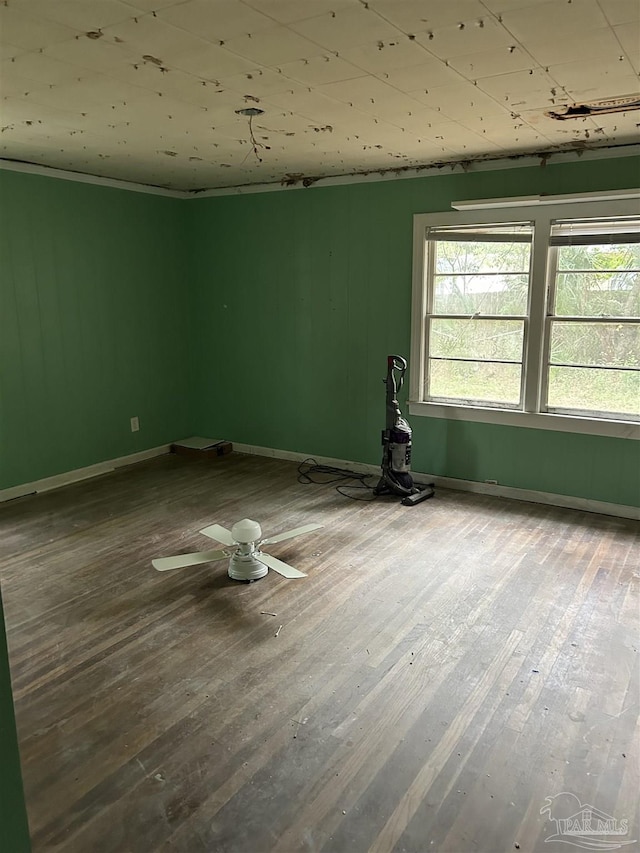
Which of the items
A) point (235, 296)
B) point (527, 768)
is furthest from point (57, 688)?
point (235, 296)

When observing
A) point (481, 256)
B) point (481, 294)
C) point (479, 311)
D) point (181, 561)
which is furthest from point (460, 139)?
point (181, 561)

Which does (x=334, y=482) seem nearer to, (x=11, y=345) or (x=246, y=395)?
(x=246, y=395)

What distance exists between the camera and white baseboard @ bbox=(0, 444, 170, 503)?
5039mm

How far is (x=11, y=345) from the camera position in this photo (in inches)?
192

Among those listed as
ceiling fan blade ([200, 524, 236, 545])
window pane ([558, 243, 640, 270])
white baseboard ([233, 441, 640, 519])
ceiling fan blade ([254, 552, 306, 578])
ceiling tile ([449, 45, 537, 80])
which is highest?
ceiling tile ([449, 45, 537, 80])

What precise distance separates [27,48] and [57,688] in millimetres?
2626

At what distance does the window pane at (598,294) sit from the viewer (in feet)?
14.1

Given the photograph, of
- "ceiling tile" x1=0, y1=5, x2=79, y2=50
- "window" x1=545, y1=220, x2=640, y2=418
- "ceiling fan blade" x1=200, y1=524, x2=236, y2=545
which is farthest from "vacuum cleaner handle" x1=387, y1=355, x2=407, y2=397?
"ceiling tile" x1=0, y1=5, x2=79, y2=50

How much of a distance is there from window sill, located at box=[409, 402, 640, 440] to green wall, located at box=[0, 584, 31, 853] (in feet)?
14.3

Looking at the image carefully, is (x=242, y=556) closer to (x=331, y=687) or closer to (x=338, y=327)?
(x=331, y=687)

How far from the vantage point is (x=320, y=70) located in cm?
269

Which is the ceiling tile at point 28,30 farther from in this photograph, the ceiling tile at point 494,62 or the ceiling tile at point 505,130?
the ceiling tile at point 505,130

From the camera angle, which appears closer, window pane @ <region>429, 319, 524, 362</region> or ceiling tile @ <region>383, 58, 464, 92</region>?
ceiling tile @ <region>383, 58, 464, 92</region>
